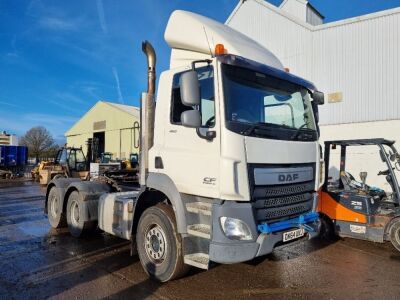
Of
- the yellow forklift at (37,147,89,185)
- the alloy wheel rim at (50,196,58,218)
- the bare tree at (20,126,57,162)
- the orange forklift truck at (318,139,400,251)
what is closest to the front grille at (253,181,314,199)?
the orange forklift truck at (318,139,400,251)

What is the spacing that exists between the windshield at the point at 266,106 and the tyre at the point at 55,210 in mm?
5416

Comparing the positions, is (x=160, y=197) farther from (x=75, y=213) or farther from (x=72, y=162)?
(x=72, y=162)

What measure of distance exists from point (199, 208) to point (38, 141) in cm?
5652

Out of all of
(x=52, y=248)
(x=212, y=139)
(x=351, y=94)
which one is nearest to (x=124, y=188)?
(x=52, y=248)

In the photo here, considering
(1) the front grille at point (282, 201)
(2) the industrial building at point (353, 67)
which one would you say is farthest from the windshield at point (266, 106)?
(2) the industrial building at point (353, 67)

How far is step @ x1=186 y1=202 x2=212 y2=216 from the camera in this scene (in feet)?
14.4

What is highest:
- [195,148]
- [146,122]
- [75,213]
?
[146,122]

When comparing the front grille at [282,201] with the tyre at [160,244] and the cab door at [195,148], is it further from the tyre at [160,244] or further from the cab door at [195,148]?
the tyre at [160,244]

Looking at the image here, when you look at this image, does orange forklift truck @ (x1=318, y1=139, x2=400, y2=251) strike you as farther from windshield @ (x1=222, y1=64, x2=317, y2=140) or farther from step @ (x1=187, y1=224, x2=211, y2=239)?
step @ (x1=187, y1=224, x2=211, y2=239)

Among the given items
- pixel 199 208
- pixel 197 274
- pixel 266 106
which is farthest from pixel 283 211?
pixel 197 274

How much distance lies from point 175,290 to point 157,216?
1.00 metres

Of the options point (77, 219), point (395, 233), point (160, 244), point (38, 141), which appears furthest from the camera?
point (38, 141)

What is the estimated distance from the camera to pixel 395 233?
678cm

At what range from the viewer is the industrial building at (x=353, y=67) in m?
16.1
